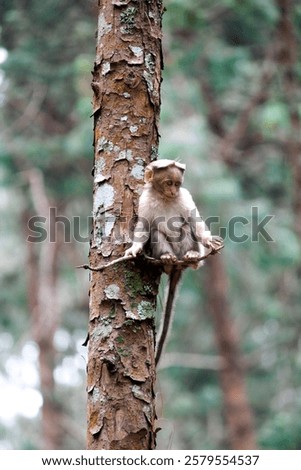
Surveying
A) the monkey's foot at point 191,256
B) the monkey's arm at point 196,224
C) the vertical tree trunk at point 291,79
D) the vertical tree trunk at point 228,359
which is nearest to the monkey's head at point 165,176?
the monkey's arm at point 196,224

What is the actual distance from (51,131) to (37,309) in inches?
112

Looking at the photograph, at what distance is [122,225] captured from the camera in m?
3.10

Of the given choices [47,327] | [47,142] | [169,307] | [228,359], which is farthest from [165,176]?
[47,327]

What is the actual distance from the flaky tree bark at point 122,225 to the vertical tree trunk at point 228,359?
590 centimetres

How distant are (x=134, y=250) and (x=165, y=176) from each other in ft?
1.73

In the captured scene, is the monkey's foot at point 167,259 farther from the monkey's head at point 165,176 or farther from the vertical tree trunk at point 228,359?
the vertical tree trunk at point 228,359

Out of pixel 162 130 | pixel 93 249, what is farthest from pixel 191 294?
pixel 93 249

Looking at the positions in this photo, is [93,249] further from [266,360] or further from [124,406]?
[266,360]

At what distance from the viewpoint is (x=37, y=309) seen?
32.9ft

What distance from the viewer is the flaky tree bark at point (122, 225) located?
2836 mm

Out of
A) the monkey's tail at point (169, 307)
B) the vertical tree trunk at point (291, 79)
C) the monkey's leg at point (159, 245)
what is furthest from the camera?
the vertical tree trunk at point (291, 79)

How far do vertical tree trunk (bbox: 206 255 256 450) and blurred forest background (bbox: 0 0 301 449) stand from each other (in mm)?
52

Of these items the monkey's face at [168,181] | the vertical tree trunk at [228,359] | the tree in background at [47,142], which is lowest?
the vertical tree trunk at [228,359]

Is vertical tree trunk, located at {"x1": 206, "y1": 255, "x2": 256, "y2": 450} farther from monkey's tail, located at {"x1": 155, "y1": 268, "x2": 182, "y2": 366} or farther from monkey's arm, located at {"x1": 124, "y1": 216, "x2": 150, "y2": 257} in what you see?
monkey's arm, located at {"x1": 124, "y1": 216, "x2": 150, "y2": 257}
